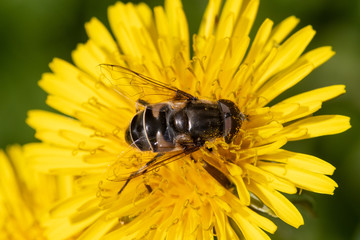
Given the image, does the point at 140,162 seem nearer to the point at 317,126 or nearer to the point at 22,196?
the point at 317,126

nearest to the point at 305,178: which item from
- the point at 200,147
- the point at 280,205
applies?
the point at 280,205

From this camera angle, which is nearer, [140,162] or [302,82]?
[140,162]

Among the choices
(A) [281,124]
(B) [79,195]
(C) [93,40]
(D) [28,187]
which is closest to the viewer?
(A) [281,124]

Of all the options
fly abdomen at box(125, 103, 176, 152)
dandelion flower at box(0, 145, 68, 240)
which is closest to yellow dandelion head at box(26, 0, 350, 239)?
fly abdomen at box(125, 103, 176, 152)

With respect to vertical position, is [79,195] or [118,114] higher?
[118,114]

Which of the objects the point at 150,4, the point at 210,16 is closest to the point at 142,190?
the point at 210,16

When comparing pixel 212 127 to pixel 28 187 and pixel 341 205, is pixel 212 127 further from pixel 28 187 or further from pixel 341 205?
pixel 28 187

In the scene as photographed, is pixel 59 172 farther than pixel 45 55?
No
